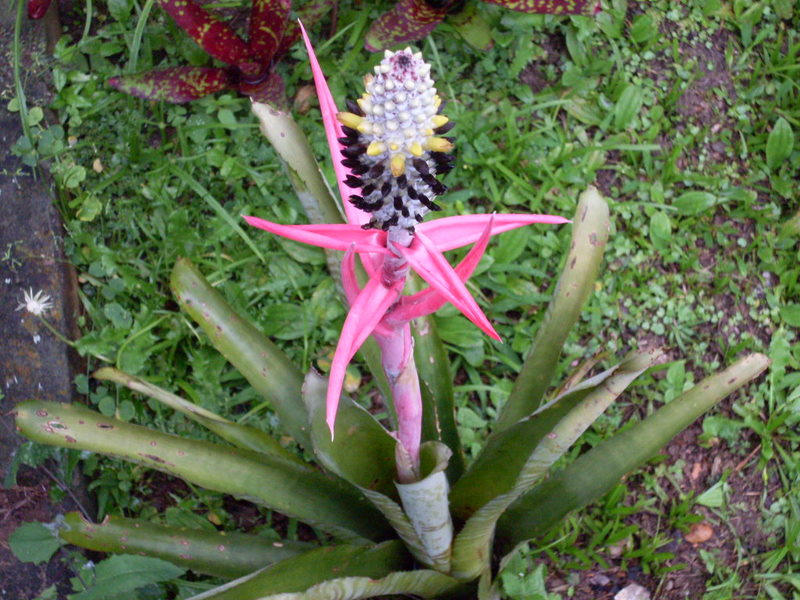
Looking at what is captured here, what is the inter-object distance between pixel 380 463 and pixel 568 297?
2.03ft

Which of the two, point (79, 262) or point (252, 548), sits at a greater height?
point (79, 262)

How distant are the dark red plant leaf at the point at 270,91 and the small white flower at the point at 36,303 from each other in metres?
0.96

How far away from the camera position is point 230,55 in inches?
90.5

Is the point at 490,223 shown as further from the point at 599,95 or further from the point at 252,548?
the point at 599,95

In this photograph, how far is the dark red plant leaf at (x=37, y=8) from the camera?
A: 2357 millimetres

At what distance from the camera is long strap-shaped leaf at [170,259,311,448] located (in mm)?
1780

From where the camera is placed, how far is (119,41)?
262 cm

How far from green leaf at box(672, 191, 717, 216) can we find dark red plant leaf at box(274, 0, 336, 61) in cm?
139

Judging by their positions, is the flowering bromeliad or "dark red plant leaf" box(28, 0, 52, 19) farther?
"dark red plant leaf" box(28, 0, 52, 19)

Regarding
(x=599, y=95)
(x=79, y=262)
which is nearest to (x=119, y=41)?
(x=79, y=262)

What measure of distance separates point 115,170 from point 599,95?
5.88 feet

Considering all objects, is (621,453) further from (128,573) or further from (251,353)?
(128,573)

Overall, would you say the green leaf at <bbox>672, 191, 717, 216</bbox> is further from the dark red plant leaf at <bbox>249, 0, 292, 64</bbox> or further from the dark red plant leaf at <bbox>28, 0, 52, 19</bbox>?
the dark red plant leaf at <bbox>28, 0, 52, 19</bbox>

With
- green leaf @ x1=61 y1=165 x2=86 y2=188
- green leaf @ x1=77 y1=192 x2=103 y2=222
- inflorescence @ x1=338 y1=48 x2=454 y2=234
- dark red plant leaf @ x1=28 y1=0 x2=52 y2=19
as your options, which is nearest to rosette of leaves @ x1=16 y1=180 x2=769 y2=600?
inflorescence @ x1=338 y1=48 x2=454 y2=234
